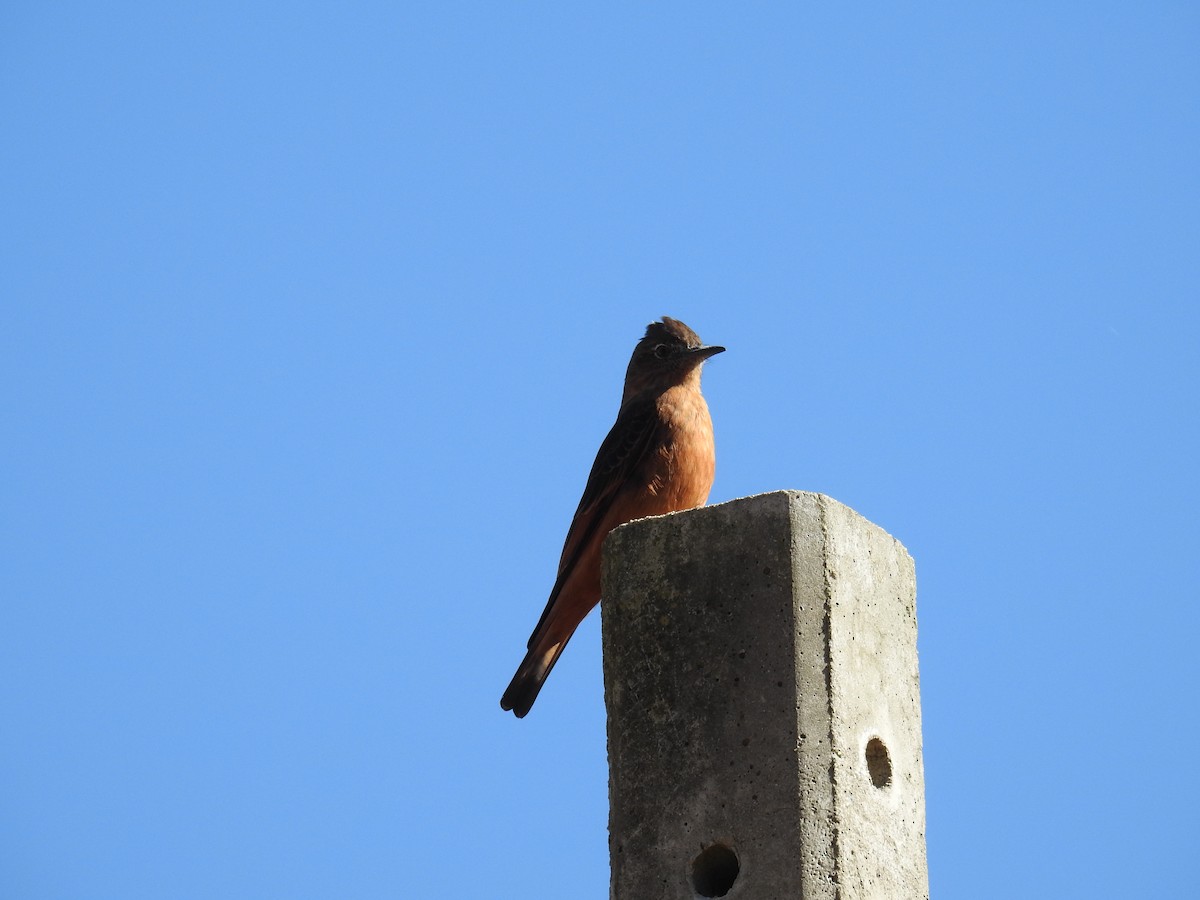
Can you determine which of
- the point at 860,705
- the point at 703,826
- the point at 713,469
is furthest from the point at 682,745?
the point at 713,469

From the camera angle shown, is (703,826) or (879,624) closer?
(703,826)

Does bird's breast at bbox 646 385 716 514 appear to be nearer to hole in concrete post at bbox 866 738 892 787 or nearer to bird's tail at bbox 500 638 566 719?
bird's tail at bbox 500 638 566 719

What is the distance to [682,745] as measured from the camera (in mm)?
4438

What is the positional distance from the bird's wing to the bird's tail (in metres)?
0.06

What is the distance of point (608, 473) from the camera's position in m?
6.86

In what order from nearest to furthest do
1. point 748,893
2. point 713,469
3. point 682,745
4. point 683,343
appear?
1. point 748,893
2. point 682,745
3. point 713,469
4. point 683,343

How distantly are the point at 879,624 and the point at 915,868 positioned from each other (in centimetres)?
74

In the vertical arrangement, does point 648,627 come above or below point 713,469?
below

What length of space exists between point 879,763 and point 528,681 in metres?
2.24

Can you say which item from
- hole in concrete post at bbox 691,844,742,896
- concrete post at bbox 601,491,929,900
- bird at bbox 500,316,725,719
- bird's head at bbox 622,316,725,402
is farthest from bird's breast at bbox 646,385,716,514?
hole in concrete post at bbox 691,844,742,896

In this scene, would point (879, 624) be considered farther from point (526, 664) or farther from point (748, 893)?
point (526, 664)

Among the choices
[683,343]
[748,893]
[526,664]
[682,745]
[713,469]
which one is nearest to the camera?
[748,893]

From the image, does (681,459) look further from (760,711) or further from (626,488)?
(760,711)

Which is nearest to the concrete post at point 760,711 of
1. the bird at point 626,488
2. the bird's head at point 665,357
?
the bird at point 626,488
